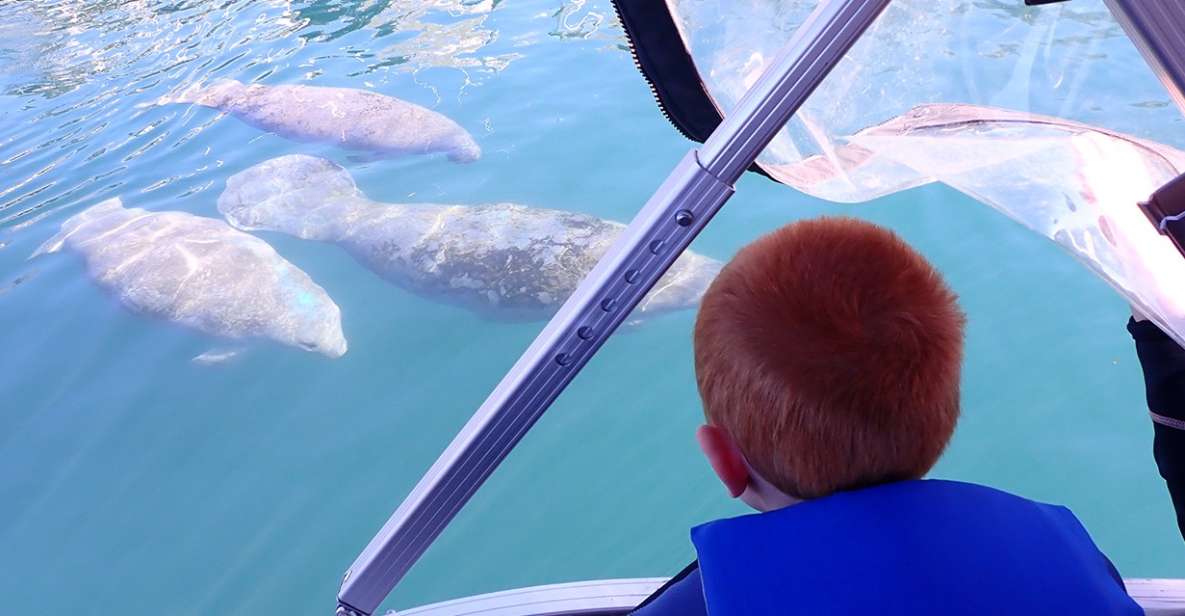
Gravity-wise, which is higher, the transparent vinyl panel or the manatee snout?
the transparent vinyl panel

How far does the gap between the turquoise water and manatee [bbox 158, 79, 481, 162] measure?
0.90 ft

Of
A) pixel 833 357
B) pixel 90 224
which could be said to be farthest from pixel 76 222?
pixel 833 357

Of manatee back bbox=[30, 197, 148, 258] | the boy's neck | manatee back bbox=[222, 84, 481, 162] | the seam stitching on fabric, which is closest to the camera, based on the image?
the boy's neck

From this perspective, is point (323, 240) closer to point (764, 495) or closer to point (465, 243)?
point (465, 243)

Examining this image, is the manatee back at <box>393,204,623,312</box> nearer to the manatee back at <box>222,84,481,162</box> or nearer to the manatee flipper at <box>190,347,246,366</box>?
the manatee flipper at <box>190,347,246,366</box>

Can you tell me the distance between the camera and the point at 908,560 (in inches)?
32.4

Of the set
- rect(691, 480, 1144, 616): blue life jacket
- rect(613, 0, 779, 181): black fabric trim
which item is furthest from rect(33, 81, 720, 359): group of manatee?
rect(691, 480, 1144, 616): blue life jacket

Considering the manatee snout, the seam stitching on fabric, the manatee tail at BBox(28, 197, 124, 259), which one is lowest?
the manatee snout

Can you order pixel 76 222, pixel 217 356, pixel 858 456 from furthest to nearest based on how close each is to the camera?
pixel 76 222
pixel 217 356
pixel 858 456

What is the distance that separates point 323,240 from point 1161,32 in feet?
16.7

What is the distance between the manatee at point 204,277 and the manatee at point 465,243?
1.11 feet

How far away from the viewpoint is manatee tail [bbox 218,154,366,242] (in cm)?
547

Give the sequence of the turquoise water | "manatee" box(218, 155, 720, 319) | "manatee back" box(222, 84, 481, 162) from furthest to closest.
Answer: "manatee back" box(222, 84, 481, 162), "manatee" box(218, 155, 720, 319), the turquoise water

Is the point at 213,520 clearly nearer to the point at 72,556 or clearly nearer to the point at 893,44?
the point at 72,556
